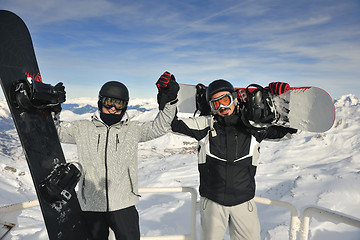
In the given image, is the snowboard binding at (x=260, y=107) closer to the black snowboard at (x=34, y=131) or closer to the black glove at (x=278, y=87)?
the black glove at (x=278, y=87)

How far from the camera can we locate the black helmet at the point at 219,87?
2.34 metres

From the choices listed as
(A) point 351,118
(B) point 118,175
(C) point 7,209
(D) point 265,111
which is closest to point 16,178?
(C) point 7,209

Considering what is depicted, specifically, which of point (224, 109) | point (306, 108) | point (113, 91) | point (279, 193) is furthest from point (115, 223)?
point (279, 193)

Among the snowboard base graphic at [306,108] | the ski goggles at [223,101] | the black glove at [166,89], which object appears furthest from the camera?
the snowboard base graphic at [306,108]

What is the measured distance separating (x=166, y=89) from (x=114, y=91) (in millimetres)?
521

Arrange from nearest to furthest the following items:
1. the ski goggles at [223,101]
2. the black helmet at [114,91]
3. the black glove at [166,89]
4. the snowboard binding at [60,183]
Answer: the snowboard binding at [60,183] < the black glove at [166,89] < the black helmet at [114,91] < the ski goggles at [223,101]

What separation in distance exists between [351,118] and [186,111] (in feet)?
72.5

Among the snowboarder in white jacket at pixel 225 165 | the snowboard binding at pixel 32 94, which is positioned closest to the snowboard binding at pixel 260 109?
the snowboarder in white jacket at pixel 225 165

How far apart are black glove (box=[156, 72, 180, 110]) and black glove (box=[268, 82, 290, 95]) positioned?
39.4 inches

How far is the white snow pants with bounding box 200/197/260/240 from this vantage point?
225cm

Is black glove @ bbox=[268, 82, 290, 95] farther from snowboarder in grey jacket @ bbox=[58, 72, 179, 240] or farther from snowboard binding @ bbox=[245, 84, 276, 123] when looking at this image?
snowboarder in grey jacket @ bbox=[58, 72, 179, 240]

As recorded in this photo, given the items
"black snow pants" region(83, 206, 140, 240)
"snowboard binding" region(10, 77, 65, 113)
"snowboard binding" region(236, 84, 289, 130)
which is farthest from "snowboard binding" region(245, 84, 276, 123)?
"snowboard binding" region(10, 77, 65, 113)

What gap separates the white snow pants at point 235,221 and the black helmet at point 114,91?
1.42 m

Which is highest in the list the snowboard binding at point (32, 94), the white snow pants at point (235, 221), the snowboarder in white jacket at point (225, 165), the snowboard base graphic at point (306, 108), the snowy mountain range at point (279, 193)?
the snowboard binding at point (32, 94)
